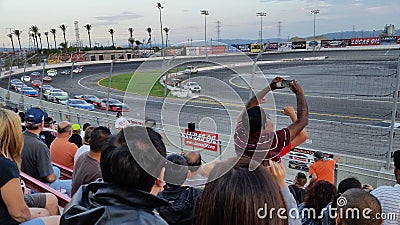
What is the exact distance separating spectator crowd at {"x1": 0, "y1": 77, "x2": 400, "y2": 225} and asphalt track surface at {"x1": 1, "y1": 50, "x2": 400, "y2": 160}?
22 cm

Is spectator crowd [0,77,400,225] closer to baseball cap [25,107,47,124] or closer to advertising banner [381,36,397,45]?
baseball cap [25,107,47,124]

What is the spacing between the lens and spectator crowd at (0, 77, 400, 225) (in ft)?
4.17

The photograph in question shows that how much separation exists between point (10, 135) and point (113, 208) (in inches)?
51.2

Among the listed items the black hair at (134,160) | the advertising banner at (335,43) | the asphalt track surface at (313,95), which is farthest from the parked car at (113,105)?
the advertising banner at (335,43)

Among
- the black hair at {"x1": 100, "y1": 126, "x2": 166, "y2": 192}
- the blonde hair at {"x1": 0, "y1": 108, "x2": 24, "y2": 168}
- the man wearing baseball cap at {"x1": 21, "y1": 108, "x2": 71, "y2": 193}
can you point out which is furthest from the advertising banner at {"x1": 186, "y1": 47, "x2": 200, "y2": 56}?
the man wearing baseball cap at {"x1": 21, "y1": 108, "x2": 71, "y2": 193}

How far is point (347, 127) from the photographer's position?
7715 mm

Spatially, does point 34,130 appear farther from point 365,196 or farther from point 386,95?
point 386,95

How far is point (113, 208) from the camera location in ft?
4.83

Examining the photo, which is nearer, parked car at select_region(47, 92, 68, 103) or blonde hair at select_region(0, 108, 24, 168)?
blonde hair at select_region(0, 108, 24, 168)

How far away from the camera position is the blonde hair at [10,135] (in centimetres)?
231

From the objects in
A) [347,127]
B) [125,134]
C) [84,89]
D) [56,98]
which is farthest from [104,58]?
[125,134]

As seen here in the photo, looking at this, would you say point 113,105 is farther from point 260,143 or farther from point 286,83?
point 260,143

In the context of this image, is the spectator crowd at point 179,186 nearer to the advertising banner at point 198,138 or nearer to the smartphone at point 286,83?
the smartphone at point 286,83

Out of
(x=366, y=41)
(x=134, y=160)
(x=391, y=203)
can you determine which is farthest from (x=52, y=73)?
(x=134, y=160)
